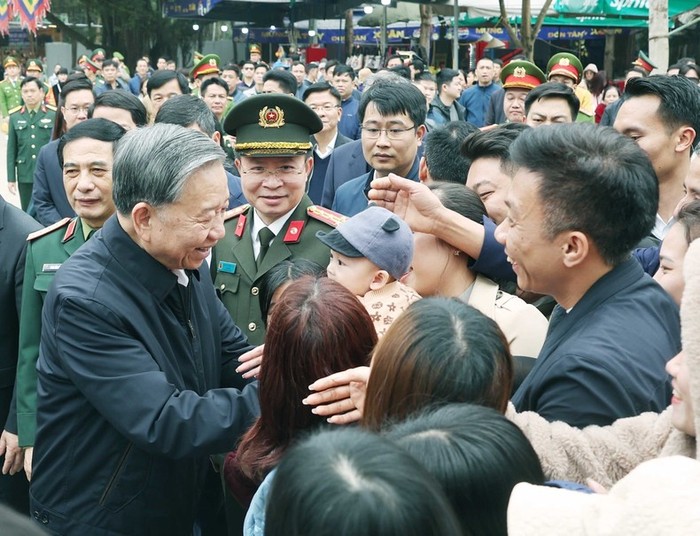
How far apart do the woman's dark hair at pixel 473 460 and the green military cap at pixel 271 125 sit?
7.80ft

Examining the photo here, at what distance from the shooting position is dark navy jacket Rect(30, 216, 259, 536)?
2.31m

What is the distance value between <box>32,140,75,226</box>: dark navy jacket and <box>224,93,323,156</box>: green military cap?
80.3 inches

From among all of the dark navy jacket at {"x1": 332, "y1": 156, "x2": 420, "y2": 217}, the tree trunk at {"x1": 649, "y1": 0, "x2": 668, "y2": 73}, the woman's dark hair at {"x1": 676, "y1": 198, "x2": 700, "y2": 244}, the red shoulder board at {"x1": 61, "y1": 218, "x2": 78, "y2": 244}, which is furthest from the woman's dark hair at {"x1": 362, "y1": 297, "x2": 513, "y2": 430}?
the tree trunk at {"x1": 649, "y1": 0, "x2": 668, "y2": 73}

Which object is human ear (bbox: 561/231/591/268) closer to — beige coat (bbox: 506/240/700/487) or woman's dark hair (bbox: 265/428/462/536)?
beige coat (bbox: 506/240/700/487)

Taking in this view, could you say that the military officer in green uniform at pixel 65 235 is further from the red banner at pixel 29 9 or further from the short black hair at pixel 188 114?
the red banner at pixel 29 9

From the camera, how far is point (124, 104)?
5215 mm

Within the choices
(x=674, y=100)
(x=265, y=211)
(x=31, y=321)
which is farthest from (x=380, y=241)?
(x=674, y=100)

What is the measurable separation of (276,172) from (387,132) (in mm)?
1275

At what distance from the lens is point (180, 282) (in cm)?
262

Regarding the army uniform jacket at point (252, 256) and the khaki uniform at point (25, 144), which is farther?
the khaki uniform at point (25, 144)

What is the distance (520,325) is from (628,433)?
35.9 inches

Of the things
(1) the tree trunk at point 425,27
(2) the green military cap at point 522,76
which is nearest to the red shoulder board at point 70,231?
(2) the green military cap at point 522,76

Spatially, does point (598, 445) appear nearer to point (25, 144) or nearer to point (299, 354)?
point (299, 354)

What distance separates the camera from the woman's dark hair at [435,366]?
167cm
